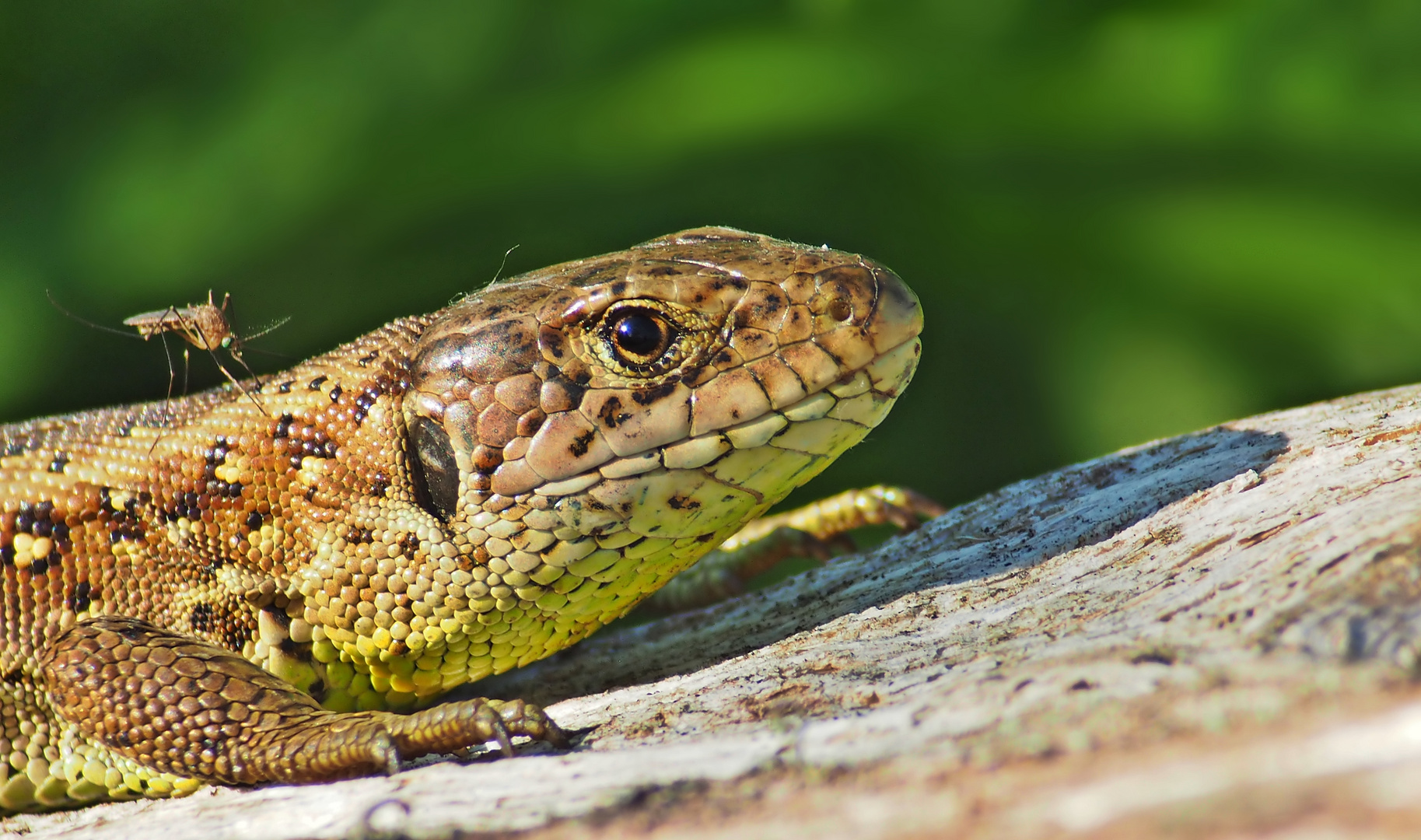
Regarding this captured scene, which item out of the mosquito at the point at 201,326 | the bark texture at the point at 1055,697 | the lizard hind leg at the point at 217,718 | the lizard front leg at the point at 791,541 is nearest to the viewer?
the bark texture at the point at 1055,697

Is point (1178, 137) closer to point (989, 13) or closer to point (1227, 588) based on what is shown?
point (989, 13)

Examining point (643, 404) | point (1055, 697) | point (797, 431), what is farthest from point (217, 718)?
point (1055, 697)

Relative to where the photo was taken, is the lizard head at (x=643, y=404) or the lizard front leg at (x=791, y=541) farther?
the lizard front leg at (x=791, y=541)

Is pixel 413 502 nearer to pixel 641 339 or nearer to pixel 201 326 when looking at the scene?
pixel 641 339

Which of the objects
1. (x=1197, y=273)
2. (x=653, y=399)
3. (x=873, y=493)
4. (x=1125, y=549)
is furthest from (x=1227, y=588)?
(x=1197, y=273)

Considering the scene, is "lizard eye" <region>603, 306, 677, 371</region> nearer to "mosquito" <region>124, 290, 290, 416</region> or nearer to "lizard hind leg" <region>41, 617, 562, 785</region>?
"lizard hind leg" <region>41, 617, 562, 785</region>

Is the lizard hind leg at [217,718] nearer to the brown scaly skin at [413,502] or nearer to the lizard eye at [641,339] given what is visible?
the brown scaly skin at [413,502]

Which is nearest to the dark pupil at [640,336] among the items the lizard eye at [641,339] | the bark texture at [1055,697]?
the lizard eye at [641,339]
